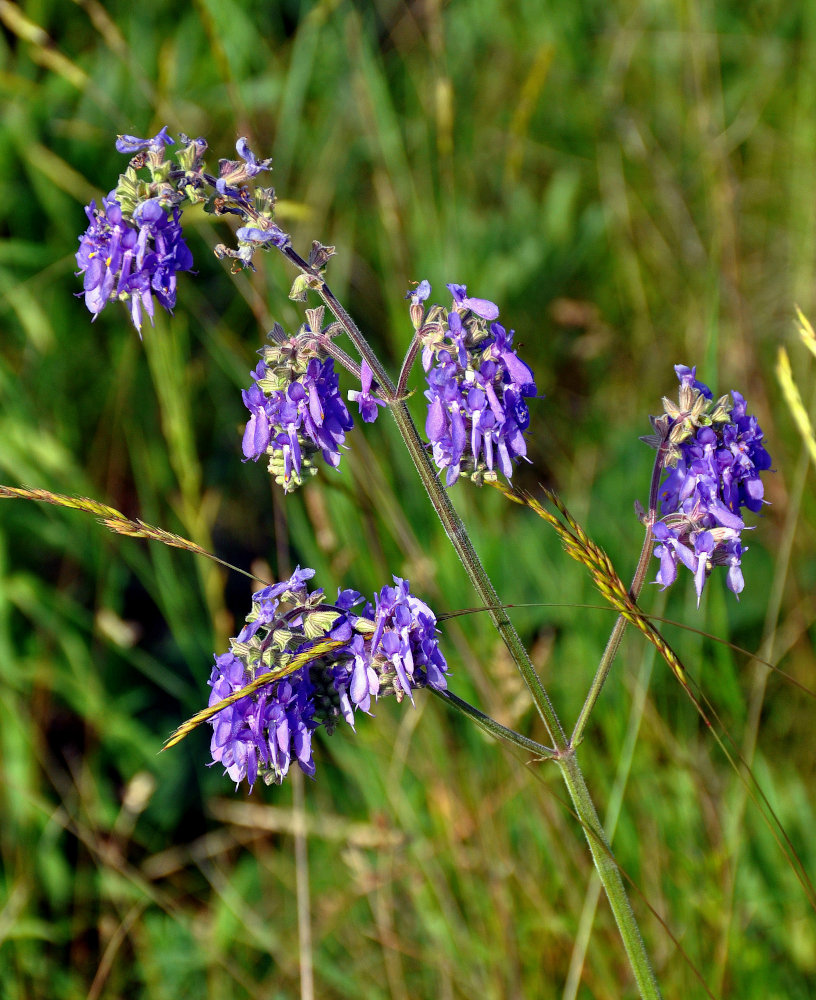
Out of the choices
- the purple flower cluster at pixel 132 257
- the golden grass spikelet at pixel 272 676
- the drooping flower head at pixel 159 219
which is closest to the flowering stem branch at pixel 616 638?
the golden grass spikelet at pixel 272 676

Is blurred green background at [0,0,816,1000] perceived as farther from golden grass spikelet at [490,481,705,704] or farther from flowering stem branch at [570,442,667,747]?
golden grass spikelet at [490,481,705,704]

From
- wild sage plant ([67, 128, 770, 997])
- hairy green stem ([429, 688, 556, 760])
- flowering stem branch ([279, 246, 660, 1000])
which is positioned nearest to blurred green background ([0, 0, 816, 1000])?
flowering stem branch ([279, 246, 660, 1000])

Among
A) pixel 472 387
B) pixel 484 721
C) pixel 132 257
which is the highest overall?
pixel 132 257

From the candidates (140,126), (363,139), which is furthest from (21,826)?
(363,139)

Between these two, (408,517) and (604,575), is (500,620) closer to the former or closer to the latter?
(604,575)

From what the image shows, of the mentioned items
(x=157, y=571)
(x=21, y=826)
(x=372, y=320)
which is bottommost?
(x=21, y=826)

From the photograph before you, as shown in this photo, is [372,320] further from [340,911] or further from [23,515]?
[340,911]

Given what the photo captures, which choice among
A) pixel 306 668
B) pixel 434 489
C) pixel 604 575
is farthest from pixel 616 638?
pixel 306 668

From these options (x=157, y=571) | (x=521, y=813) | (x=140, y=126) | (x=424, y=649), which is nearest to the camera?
(x=424, y=649)
